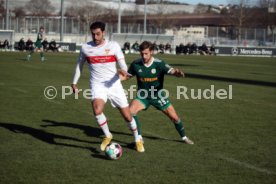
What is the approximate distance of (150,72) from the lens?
30.1ft

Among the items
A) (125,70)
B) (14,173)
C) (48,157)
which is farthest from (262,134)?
(14,173)

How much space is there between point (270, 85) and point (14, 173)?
54.8 ft

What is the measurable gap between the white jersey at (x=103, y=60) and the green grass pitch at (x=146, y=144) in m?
1.17

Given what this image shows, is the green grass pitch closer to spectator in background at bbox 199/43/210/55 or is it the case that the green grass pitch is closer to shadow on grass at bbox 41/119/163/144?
shadow on grass at bbox 41/119/163/144

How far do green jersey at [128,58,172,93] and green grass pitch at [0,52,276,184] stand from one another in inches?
39.8

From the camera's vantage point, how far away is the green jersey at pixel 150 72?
9.14 meters

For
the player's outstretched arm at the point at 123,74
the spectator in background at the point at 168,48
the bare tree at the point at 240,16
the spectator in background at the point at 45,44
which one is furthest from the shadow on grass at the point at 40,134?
the bare tree at the point at 240,16

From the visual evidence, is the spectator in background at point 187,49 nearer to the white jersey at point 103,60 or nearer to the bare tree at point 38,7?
the bare tree at point 38,7

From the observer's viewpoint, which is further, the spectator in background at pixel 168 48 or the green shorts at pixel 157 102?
the spectator in background at pixel 168 48

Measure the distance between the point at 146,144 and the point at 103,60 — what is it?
1720 mm

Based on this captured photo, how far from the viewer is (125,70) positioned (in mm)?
8492

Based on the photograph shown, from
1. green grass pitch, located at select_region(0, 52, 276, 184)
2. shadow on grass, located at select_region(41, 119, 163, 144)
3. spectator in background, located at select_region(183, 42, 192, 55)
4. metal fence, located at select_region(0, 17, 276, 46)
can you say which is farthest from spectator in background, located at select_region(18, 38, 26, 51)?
shadow on grass, located at select_region(41, 119, 163, 144)

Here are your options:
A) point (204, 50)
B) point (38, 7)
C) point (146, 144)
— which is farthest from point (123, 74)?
point (38, 7)

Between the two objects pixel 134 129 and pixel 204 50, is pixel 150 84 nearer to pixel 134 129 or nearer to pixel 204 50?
pixel 134 129
